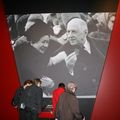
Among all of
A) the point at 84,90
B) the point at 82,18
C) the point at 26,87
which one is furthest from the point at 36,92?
the point at 82,18

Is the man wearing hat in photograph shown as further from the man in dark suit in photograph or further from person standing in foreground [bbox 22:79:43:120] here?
person standing in foreground [bbox 22:79:43:120]

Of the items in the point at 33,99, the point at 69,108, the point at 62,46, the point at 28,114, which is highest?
the point at 62,46

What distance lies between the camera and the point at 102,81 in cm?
786

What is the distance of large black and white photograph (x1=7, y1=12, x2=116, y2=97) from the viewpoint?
313 inches

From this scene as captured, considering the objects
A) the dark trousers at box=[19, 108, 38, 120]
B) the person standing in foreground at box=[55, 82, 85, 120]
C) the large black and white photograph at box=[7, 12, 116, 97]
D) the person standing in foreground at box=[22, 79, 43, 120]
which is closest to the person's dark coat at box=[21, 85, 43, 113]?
the person standing in foreground at box=[22, 79, 43, 120]

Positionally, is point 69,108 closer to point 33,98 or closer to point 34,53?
point 33,98

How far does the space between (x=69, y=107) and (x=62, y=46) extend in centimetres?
315

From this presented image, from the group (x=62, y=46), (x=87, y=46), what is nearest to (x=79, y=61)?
(x=87, y=46)

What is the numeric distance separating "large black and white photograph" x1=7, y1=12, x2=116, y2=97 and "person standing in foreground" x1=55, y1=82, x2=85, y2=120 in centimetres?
284

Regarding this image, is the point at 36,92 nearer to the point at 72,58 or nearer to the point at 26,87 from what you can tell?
the point at 26,87

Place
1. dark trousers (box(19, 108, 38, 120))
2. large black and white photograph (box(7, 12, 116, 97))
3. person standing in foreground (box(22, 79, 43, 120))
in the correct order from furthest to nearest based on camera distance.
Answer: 1. large black and white photograph (box(7, 12, 116, 97))
2. dark trousers (box(19, 108, 38, 120))
3. person standing in foreground (box(22, 79, 43, 120))

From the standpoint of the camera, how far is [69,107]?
16.6 feet

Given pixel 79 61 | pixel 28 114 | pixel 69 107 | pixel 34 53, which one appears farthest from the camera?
pixel 34 53

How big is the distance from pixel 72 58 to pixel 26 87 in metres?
2.10
